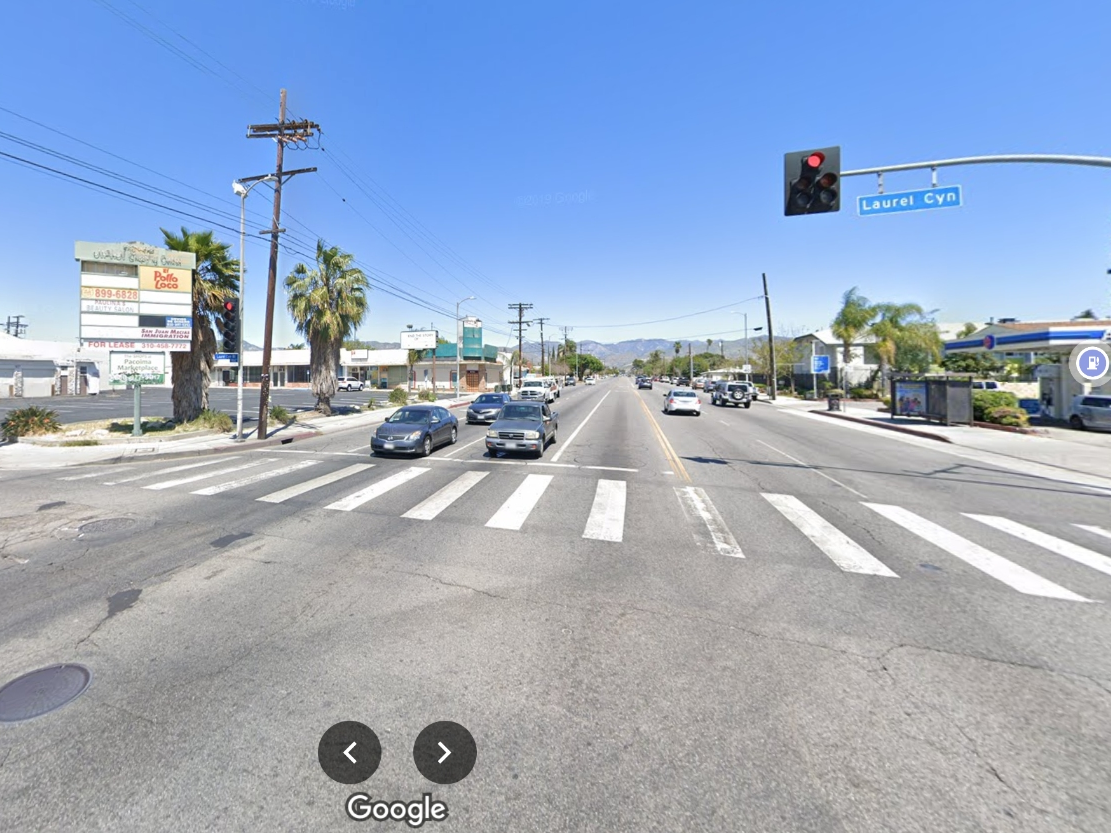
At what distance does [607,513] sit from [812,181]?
23.8ft

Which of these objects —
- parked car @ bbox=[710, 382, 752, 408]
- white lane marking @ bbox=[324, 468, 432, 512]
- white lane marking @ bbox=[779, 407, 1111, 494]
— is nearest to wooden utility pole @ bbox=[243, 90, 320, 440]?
white lane marking @ bbox=[324, 468, 432, 512]

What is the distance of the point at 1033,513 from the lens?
8.56 m

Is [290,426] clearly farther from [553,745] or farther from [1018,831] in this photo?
[1018,831]

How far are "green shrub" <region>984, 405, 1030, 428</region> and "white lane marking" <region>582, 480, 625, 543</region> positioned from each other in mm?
21645

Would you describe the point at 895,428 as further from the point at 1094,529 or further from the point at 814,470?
the point at 1094,529

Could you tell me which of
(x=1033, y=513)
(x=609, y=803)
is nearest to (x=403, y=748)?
(x=609, y=803)

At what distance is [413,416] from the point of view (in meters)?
14.9

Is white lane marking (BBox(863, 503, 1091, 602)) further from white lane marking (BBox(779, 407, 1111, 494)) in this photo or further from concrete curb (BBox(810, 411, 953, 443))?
concrete curb (BBox(810, 411, 953, 443))

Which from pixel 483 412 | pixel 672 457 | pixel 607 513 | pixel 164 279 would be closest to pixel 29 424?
pixel 164 279

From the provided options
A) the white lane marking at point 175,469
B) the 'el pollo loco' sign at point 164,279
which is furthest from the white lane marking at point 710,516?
the 'el pollo loco' sign at point 164,279

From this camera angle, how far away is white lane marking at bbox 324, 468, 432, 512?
8.63 meters

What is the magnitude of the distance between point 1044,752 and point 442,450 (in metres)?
14.2

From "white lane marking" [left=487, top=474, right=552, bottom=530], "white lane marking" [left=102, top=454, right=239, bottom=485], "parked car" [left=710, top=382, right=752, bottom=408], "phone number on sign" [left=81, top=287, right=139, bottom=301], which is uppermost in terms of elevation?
"phone number on sign" [left=81, top=287, right=139, bottom=301]

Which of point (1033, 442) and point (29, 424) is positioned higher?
point (29, 424)
